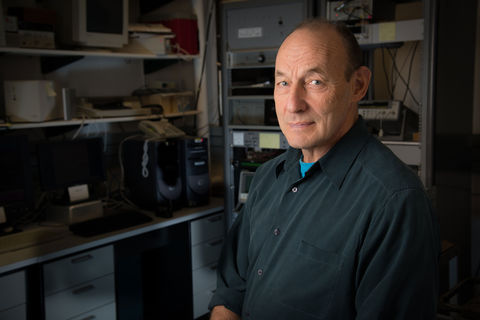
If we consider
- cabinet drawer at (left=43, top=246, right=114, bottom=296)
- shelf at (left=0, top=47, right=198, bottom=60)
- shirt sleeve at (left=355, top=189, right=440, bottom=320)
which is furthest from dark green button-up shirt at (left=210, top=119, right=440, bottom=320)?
shelf at (left=0, top=47, right=198, bottom=60)

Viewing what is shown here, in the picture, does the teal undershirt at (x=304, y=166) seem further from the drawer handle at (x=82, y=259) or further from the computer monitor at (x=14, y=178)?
the computer monitor at (x=14, y=178)

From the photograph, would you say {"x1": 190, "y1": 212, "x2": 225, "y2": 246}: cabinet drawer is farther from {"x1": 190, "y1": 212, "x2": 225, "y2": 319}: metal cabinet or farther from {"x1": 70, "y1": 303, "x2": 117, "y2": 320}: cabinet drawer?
{"x1": 70, "y1": 303, "x2": 117, "y2": 320}: cabinet drawer

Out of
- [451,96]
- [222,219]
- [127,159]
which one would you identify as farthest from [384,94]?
[127,159]

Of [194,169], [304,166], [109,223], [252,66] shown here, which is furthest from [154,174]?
[304,166]

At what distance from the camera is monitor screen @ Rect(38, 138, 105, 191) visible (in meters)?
2.50

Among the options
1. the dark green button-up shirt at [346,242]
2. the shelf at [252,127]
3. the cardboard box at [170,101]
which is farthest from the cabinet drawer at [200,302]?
the dark green button-up shirt at [346,242]

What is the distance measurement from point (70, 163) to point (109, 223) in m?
0.44

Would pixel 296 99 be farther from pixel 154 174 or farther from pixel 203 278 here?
pixel 203 278

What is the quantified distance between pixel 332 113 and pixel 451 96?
5.30ft

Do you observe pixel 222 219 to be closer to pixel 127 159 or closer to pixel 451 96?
pixel 127 159

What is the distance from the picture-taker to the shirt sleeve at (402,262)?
0.95 m

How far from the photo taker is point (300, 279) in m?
1.13

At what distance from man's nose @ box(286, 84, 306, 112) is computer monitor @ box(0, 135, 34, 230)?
5.72 ft

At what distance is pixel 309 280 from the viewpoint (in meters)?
1.11
